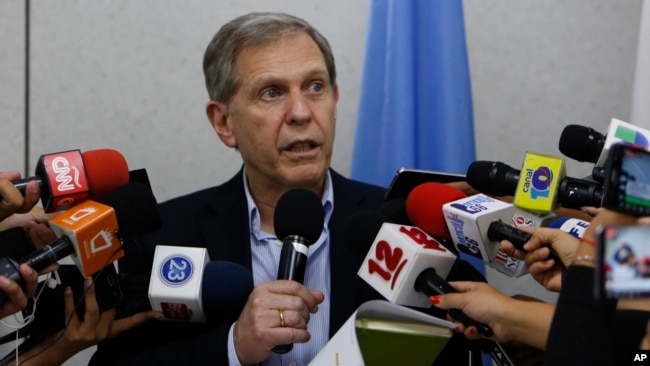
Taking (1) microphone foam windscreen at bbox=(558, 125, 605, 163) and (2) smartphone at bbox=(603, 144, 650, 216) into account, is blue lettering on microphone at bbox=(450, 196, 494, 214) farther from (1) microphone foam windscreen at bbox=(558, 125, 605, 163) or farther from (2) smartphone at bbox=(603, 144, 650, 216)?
(2) smartphone at bbox=(603, 144, 650, 216)

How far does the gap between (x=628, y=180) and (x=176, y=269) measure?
3.56 feet

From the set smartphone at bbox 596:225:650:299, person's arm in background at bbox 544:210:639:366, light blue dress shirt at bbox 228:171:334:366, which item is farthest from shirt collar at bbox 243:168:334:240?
smartphone at bbox 596:225:650:299

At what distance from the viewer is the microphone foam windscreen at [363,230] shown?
1.92 m

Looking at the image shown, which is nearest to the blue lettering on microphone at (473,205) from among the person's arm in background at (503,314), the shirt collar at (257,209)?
the person's arm in background at (503,314)

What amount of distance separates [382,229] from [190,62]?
159 cm

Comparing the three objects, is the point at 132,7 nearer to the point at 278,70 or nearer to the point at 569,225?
the point at 278,70

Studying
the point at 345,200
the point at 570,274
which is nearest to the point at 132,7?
the point at 345,200

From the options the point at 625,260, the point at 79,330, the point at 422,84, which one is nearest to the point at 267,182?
the point at 422,84

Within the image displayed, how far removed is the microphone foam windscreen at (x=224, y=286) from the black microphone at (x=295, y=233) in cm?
18

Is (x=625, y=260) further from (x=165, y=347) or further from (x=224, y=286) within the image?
(x=165, y=347)

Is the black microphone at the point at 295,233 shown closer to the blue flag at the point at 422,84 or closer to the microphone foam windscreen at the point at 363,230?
the microphone foam windscreen at the point at 363,230

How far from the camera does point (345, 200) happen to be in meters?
Result: 2.57

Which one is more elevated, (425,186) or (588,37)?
(588,37)

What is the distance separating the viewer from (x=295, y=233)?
6.07ft
